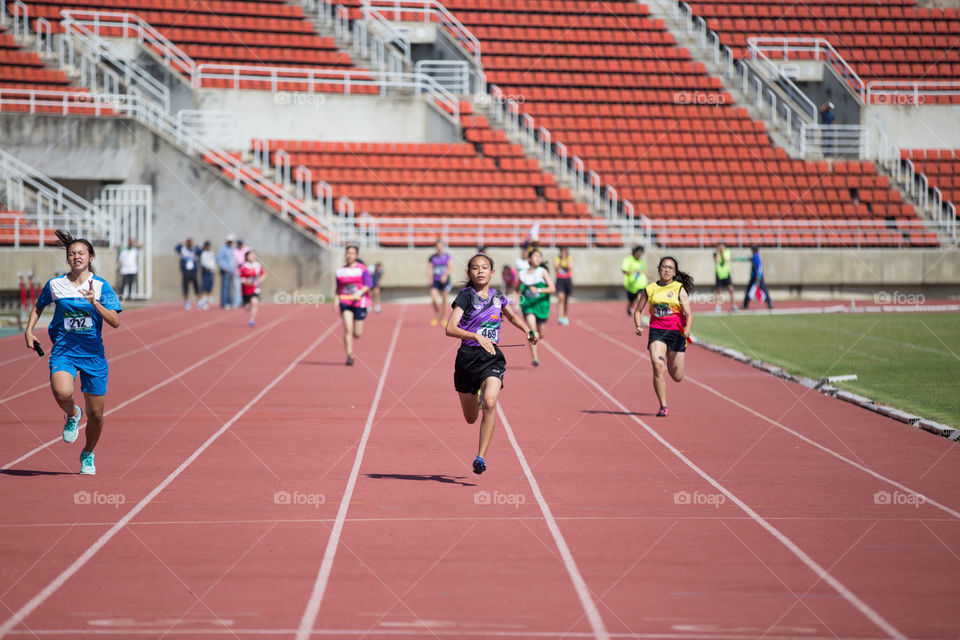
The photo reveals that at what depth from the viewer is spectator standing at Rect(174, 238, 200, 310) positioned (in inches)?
1296

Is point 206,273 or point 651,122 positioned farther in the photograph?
point 651,122

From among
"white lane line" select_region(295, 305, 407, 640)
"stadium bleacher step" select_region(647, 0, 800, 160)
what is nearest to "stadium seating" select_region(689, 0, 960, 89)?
"stadium bleacher step" select_region(647, 0, 800, 160)

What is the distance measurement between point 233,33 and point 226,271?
466 inches

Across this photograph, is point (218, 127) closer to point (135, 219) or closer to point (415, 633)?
point (135, 219)

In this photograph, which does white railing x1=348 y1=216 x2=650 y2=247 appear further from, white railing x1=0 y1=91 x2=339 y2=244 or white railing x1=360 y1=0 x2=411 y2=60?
white railing x1=360 y1=0 x2=411 y2=60

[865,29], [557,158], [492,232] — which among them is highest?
[865,29]

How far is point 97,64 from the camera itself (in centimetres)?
3666

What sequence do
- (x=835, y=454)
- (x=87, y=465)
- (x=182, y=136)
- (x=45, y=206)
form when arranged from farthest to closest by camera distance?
(x=182, y=136), (x=45, y=206), (x=835, y=454), (x=87, y=465)

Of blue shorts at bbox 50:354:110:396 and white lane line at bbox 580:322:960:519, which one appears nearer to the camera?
white lane line at bbox 580:322:960:519

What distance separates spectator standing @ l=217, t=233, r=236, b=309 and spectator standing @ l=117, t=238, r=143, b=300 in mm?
2163

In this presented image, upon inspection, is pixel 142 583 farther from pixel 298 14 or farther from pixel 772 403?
pixel 298 14

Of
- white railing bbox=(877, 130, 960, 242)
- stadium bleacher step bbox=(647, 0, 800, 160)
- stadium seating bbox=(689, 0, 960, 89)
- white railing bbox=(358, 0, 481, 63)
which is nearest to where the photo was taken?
white railing bbox=(877, 130, 960, 242)

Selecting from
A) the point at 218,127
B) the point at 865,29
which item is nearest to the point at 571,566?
the point at 218,127

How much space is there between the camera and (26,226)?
32.0 m
